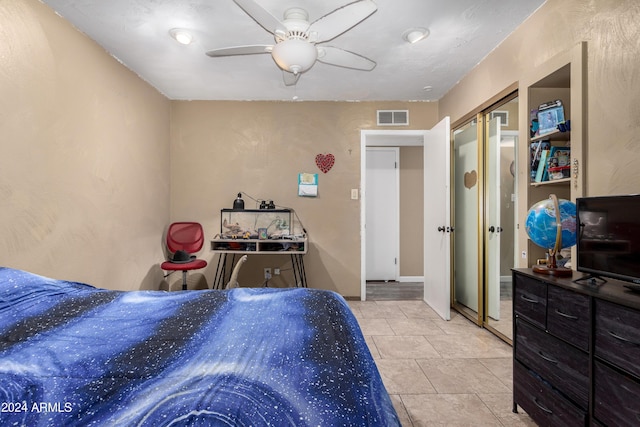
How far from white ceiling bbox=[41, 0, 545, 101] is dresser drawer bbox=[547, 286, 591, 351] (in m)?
1.93

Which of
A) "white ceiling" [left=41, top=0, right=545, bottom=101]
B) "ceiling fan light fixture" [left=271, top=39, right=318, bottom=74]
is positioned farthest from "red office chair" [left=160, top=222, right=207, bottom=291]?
"ceiling fan light fixture" [left=271, top=39, right=318, bottom=74]

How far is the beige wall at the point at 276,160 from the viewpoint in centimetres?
413

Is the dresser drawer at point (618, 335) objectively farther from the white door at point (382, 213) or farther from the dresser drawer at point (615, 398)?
the white door at point (382, 213)

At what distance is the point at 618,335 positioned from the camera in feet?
4.06

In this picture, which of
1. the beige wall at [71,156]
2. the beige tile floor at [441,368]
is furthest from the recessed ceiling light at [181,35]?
the beige tile floor at [441,368]

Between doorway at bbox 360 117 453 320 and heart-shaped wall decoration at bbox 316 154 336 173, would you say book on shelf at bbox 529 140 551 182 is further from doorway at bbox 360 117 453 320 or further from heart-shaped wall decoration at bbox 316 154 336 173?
heart-shaped wall decoration at bbox 316 154 336 173

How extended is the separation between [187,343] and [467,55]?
3.19 m

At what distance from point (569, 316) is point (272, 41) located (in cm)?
277

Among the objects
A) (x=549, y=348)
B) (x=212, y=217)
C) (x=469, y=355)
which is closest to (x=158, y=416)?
(x=549, y=348)

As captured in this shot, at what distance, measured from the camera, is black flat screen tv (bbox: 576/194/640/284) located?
1.34 metres

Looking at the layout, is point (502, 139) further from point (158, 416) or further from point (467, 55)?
point (158, 416)

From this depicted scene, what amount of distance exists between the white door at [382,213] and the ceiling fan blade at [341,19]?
3320 millimetres

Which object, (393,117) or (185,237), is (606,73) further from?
(185,237)

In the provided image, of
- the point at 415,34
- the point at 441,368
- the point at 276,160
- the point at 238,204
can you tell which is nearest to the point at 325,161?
the point at 276,160
